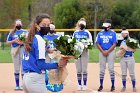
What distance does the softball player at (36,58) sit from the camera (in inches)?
277

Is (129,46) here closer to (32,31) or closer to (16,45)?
(16,45)

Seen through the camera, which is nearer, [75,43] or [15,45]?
[75,43]

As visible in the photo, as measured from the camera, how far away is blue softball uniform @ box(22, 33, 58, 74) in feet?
23.0

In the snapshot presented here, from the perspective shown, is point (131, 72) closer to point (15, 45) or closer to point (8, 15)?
point (15, 45)

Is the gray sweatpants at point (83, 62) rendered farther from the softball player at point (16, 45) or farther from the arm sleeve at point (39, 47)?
the arm sleeve at point (39, 47)

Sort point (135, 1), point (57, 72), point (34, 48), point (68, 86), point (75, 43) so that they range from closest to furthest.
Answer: point (34, 48), point (57, 72), point (75, 43), point (68, 86), point (135, 1)

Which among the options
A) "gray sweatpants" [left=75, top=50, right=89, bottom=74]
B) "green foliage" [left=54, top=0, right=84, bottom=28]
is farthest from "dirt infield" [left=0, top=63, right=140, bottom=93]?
"green foliage" [left=54, top=0, right=84, bottom=28]

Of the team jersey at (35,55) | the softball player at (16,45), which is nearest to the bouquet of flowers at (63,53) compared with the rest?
the team jersey at (35,55)

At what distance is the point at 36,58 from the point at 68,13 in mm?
55337

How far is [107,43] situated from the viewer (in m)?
14.0

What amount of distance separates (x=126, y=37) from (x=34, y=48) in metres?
7.61

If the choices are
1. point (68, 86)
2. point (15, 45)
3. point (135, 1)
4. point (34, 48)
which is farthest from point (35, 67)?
point (135, 1)

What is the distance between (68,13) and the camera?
62188 millimetres

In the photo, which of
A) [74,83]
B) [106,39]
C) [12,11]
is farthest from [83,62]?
[12,11]
